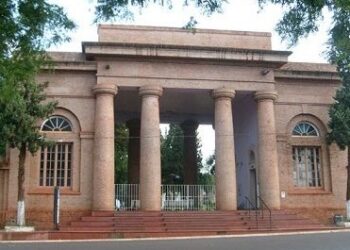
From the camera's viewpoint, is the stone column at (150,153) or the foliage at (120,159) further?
the foliage at (120,159)

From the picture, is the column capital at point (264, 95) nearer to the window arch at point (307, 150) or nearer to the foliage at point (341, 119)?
the window arch at point (307, 150)

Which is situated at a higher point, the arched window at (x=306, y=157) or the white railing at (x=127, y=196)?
the arched window at (x=306, y=157)

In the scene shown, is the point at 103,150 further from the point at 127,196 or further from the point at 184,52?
the point at 184,52

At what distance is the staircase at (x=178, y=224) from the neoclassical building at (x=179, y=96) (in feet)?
2.85

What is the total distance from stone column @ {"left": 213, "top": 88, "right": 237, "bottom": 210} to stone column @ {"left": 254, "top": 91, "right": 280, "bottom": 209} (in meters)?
1.54

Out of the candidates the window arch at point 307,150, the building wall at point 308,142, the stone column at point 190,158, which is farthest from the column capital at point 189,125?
the window arch at point 307,150

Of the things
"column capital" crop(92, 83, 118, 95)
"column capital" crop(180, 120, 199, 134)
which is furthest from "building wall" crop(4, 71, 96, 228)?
"column capital" crop(180, 120, 199, 134)

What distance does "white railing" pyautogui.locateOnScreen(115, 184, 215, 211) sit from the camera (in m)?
28.8

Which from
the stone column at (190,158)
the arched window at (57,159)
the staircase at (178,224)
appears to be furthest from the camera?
the stone column at (190,158)

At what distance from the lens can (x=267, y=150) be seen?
27.7 m

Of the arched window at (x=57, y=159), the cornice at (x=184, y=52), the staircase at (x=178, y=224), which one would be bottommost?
the staircase at (x=178, y=224)

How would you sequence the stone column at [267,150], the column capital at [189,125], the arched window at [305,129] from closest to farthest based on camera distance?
the stone column at [267,150] < the arched window at [305,129] < the column capital at [189,125]

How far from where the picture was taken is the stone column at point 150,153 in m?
26.0

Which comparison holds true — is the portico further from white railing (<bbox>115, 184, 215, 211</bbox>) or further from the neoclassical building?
white railing (<bbox>115, 184, 215, 211</bbox>)
